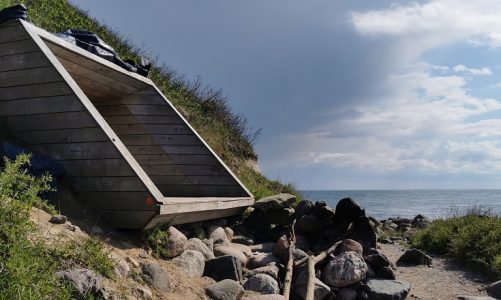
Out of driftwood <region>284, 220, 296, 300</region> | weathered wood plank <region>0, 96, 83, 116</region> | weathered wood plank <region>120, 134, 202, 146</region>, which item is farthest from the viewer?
weathered wood plank <region>120, 134, 202, 146</region>

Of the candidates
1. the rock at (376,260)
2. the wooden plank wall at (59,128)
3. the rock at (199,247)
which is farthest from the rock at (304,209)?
the wooden plank wall at (59,128)

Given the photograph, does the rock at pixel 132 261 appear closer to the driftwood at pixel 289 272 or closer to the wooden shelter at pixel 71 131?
the wooden shelter at pixel 71 131

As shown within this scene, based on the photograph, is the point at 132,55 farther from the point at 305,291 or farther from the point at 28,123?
the point at 305,291

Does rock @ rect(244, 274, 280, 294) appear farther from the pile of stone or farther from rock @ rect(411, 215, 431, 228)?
rock @ rect(411, 215, 431, 228)

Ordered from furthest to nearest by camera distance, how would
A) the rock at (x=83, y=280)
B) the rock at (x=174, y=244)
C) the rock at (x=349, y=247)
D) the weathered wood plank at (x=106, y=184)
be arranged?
the rock at (x=349, y=247) < the rock at (x=174, y=244) < the weathered wood plank at (x=106, y=184) < the rock at (x=83, y=280)

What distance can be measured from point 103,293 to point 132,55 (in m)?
10.7

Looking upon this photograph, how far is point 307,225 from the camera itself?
7.66m

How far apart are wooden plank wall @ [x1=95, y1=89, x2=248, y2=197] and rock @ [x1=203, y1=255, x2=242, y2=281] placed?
1942 mm

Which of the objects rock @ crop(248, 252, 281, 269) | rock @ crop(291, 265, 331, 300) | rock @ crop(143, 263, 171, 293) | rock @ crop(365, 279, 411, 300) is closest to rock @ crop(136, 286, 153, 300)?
rock @ crop(143, 263, 171, 293)

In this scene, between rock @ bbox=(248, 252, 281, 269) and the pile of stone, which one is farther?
rock @ bbox=(248, 252, 281, 269)

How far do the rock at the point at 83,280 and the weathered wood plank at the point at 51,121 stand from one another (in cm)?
172

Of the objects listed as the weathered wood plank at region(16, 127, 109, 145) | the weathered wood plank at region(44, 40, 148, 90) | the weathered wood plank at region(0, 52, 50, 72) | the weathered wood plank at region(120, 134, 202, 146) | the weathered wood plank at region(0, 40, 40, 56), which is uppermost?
the weathered wood plank at region(44, 40, 148, 90)

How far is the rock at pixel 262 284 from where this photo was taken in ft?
16.2

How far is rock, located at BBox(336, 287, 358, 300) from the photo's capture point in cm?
580
